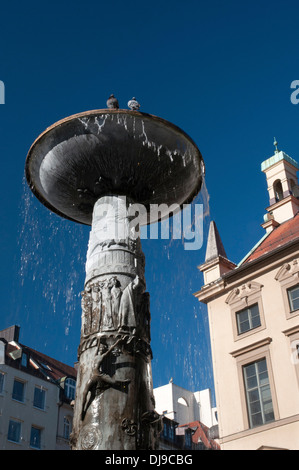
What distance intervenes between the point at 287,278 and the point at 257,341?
2903 mm

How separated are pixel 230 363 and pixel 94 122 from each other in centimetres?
1704

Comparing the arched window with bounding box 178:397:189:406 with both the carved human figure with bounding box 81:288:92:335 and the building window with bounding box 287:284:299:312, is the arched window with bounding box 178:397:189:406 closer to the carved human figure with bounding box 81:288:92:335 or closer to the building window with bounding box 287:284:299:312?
the building window with bounding box 287:284:299:312

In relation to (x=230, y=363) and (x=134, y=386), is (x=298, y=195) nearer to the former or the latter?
(x=230, y=363)

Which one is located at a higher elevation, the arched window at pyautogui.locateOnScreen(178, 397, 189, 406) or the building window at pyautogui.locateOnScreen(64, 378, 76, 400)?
the arched window at pyautogui.locateOnScreen(178, 397, 189, 406)

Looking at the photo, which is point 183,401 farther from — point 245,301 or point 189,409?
point 245,301

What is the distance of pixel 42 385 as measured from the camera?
111 ft

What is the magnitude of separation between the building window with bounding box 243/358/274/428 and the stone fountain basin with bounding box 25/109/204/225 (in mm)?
14242

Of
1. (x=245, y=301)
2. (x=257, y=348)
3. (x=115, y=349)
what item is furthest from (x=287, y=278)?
(x=115, y=349)

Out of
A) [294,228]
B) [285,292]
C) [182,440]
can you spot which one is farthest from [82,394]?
[182,440]

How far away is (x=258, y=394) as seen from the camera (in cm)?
2192

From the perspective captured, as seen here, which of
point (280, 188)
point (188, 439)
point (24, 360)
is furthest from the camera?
point (188, 439)

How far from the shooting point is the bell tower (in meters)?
30.3

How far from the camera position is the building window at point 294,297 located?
883 inches

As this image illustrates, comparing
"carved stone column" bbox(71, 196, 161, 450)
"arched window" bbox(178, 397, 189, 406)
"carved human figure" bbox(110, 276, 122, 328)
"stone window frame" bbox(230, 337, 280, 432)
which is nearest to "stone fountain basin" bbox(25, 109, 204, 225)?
"carved stone column" bbox(71, 196, 161, 450)
